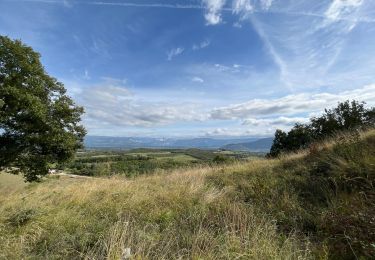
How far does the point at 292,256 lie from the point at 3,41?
17.6 m

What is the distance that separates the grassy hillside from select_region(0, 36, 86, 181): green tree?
237 inches

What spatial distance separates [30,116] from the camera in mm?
15211

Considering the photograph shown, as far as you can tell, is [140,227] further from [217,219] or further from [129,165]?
[129,165]

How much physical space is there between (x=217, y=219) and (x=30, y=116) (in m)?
13.1

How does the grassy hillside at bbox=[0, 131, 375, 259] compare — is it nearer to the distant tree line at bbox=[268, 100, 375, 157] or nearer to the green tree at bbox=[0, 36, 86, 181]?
the green tree at bbox=[0, 36, 86, 181]

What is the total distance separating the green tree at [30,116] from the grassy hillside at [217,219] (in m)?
6.01

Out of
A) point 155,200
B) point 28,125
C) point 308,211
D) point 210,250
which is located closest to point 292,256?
point 210,250

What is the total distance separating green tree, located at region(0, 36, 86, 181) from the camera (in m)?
14.7

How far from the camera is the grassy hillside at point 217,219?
13.7ft

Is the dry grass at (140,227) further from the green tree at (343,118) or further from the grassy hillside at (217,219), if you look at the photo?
the green tree at (343,118)

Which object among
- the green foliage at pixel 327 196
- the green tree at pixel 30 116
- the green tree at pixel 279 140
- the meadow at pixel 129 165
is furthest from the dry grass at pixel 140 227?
the green tree at pixel 279 140

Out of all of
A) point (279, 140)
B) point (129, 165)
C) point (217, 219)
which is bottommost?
point (129, 165)

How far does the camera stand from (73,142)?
17547 mm

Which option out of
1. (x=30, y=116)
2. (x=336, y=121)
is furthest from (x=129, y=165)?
(x=336, y=121)
